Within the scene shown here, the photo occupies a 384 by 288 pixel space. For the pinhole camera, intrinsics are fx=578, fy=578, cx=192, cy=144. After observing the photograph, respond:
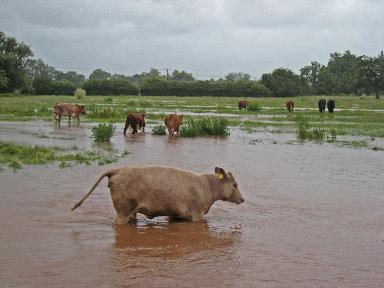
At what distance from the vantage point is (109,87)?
304 ft

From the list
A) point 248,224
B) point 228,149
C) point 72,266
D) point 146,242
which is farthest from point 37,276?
point 228,149

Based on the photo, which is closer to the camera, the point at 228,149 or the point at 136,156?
the point at 136,156

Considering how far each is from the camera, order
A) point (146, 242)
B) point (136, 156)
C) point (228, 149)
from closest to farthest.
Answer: point (146, 242), point (136, 156), point (228, 149)

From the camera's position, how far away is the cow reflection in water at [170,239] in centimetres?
736

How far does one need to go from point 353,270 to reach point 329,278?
496 millimetres

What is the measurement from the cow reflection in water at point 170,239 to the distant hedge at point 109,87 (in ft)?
280

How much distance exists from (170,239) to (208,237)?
0.58m

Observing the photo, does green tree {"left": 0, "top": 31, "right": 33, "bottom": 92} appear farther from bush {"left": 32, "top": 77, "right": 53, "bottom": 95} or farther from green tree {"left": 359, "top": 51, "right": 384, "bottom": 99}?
green tree {"left": 359, "top": 51, "right": 384, "bottom": 99}

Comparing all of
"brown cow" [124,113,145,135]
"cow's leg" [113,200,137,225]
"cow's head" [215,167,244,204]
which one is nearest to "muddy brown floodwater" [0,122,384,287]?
"cow's leg" [113,200,137,225]

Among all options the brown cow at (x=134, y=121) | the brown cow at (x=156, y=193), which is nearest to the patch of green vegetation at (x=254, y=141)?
the brown cow at (x=134, y=121)

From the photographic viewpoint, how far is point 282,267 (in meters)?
6.88

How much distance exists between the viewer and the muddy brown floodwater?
6.41 meters

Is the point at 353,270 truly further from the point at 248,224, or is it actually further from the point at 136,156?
the point at 136,156

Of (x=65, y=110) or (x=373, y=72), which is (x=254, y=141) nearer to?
(x=65, y=110)
